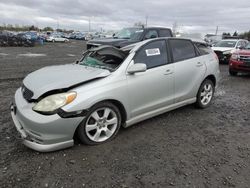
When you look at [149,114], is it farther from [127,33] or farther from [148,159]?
[127,33]

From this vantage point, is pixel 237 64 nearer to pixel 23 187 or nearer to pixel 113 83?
pixel 113 83

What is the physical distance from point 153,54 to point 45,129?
7.33 ft

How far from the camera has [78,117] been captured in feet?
10.2

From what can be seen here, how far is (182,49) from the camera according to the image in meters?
4.67

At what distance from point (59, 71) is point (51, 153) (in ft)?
4.52

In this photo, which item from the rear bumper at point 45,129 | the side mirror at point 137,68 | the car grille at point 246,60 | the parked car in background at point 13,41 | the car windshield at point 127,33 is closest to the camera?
the rear bumper at point 45,129

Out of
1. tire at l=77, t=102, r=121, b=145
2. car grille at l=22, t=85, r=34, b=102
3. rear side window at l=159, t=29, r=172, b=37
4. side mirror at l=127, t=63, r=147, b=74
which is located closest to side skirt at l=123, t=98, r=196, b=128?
tire at l=77, t=102, r=121, b=145

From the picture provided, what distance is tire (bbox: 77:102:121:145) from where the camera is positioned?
327 cm

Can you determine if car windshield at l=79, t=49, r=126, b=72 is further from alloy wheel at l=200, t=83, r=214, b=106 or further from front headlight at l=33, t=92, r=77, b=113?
alloy wheel at l=200, t=83, r=214, b=106

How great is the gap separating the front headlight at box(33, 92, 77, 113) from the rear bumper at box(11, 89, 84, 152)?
0.27ft

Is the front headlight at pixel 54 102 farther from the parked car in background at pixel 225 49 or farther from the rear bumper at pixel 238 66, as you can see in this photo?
the parked car in background at pixel 225 49

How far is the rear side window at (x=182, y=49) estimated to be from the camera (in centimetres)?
447

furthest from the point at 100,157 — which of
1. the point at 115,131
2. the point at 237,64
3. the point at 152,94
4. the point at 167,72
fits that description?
the point at 237,64

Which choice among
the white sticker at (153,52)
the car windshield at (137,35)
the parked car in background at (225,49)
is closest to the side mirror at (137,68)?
the white sticker at (153,52)
